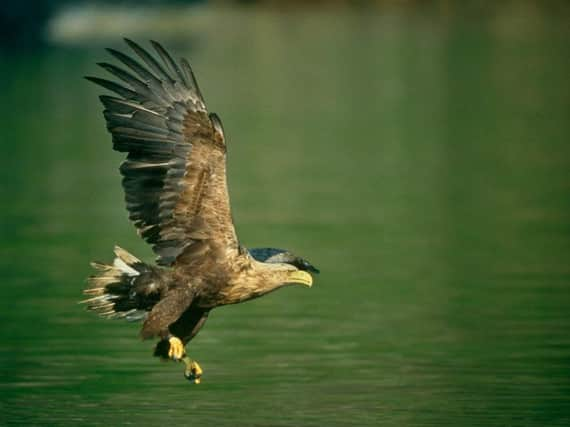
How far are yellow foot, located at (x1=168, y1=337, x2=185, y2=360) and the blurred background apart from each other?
407 millimetres

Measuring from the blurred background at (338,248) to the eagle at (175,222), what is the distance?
0.61 m

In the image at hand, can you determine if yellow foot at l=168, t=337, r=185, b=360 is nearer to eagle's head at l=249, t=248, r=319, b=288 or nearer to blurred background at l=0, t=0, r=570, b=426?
blurred background at l=0, t=0, r=570, b=426

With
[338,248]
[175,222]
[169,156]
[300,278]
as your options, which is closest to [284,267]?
[300,278]

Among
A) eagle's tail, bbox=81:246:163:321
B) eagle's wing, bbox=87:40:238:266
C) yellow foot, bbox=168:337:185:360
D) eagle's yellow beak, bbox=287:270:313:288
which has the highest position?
eagle's wing, bbox=87:40:238:266

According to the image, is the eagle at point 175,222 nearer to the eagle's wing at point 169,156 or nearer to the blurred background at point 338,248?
the eagle's wing at point 169,156

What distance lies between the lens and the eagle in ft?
33.0

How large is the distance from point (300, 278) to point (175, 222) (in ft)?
2.71

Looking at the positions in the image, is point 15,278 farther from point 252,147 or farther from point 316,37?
point 316,37

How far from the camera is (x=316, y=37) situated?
2080 inches

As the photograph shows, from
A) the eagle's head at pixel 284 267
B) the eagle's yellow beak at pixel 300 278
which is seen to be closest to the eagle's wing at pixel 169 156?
the eagle's head at pixel 284 267

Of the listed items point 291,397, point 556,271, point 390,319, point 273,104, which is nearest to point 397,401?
point 291,397

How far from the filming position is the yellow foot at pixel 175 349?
9938mm

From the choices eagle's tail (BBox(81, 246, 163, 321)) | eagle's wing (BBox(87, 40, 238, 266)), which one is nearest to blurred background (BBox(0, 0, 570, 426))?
eagle's tail (BBox(81, 246, 163, 321))

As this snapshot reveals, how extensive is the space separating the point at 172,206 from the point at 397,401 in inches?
68.9
